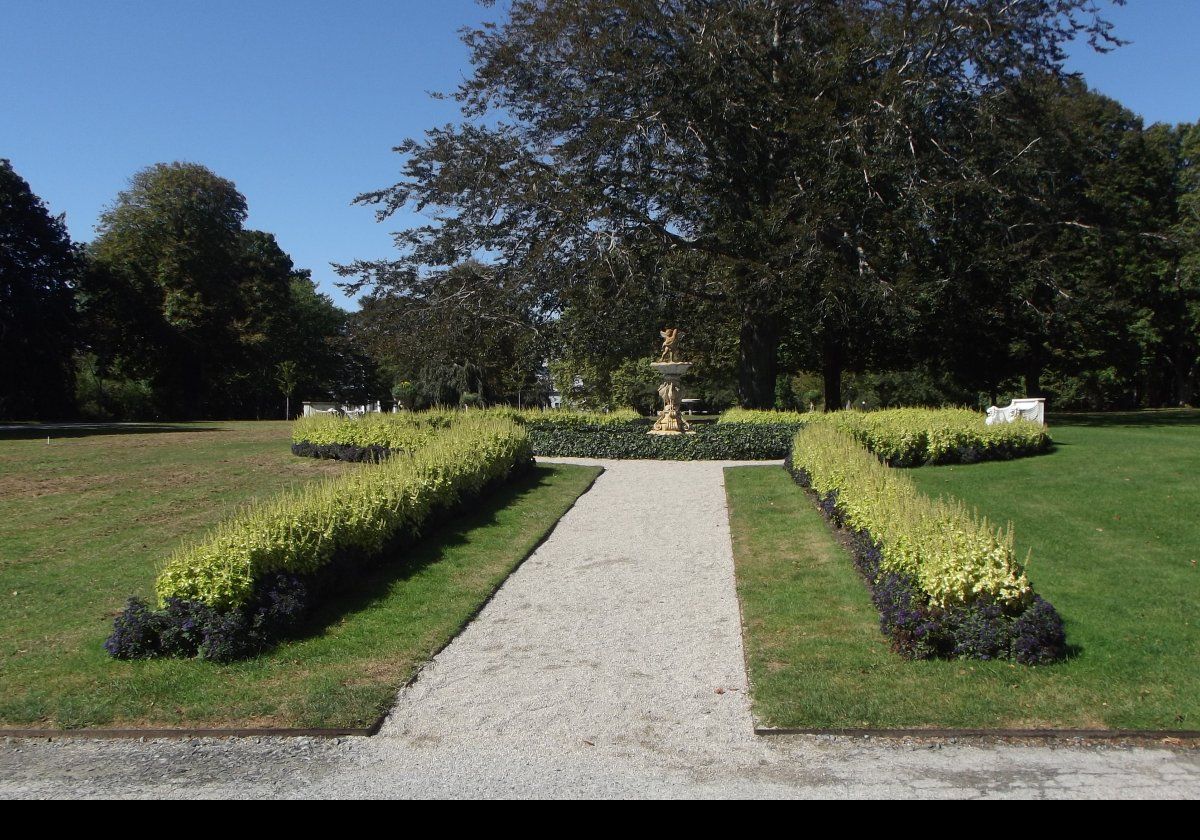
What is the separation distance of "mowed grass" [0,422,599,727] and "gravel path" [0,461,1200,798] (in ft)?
1.27

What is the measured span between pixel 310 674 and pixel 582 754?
2.47 meters

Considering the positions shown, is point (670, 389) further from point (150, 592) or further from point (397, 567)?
point (150, 592)

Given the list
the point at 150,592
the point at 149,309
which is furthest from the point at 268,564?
the point at 149,309

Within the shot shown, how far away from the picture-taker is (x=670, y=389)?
23.6m

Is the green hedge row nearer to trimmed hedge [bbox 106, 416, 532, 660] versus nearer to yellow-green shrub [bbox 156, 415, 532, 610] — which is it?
yellow-green shrub [bbox 156, 415, 532, 610]

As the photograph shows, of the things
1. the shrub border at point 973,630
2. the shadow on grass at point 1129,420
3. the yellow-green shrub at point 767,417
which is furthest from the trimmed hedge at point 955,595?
the shadow on grass at point 1129,420

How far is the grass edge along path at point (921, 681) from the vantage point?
5.71 metres

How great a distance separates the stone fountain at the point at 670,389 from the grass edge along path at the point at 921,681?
46.5 feet

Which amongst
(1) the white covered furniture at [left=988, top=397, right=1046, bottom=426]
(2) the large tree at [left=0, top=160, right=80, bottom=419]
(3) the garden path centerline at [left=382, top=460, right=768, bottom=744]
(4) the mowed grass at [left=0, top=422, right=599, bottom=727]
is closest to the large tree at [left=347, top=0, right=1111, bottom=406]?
(1) the white covered furniture at [left=988, top=397, right=1046, bottom=426]

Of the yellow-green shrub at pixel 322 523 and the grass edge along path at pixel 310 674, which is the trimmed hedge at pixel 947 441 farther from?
the grass edge along path at pixel 310 674

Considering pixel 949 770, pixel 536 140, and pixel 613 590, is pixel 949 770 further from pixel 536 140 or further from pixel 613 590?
pixel 536 140

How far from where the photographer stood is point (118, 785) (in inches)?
195

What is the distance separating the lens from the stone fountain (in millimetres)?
23228
